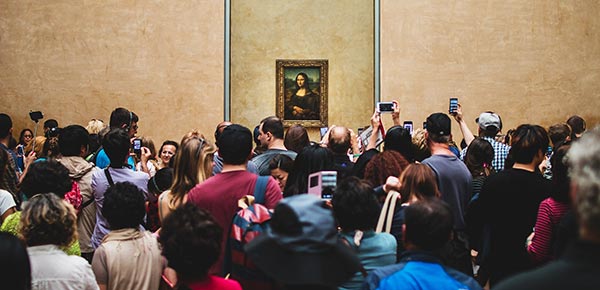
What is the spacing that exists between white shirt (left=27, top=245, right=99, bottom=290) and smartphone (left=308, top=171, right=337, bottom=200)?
1354 mm

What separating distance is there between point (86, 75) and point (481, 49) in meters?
8.18

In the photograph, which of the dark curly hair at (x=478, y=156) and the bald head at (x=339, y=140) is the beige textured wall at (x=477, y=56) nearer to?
the dark curly hair at (x=478, y=156)

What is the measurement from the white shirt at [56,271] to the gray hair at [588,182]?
3.08 m

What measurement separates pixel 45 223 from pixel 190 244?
1173 mm

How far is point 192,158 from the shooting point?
554cm

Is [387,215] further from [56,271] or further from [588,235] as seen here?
[588,235]

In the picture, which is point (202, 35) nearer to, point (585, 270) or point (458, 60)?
point (458, 60)

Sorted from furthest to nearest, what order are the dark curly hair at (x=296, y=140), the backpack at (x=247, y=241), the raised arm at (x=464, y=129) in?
the raised arm at (x=464, y=129) → the dark curly hair at (x=296, y=140) → the backpack at (x=247, y=241)

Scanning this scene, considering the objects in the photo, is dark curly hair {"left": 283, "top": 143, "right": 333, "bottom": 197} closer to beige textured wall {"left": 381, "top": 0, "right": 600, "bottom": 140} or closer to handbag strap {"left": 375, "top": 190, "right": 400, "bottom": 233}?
handbag strap {"left": 375, "top": 190, "right": 400, "bottom": 233}

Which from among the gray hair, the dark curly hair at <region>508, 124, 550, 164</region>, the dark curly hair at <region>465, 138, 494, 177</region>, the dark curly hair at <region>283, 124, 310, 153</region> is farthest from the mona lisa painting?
the gray hair

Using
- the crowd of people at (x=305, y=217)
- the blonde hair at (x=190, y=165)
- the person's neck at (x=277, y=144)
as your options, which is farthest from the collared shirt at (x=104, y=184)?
the person's neck at (x=277, y=144)

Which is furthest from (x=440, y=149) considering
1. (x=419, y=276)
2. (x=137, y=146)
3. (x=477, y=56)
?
(x=477, y=56)

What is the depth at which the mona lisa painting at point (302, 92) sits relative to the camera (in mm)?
17000

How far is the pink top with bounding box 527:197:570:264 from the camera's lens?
16.8 feet
